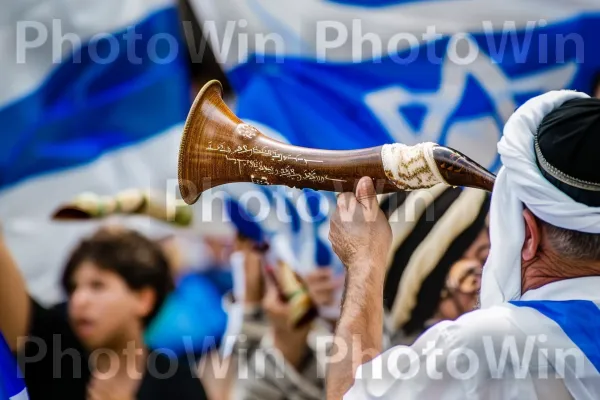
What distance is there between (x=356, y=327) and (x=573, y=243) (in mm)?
538

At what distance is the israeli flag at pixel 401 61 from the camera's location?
4.49 metres

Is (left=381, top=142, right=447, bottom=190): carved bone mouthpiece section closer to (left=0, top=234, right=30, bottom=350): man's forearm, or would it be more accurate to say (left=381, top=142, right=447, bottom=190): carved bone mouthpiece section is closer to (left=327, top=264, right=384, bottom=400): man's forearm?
(left=327, top=264, right=384, bottom=400): man's forearm

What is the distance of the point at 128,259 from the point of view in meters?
4.44

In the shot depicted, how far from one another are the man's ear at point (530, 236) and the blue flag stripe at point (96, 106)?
2792mm

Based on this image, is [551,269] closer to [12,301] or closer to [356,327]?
[356,327]

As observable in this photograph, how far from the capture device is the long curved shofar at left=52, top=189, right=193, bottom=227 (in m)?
4.43

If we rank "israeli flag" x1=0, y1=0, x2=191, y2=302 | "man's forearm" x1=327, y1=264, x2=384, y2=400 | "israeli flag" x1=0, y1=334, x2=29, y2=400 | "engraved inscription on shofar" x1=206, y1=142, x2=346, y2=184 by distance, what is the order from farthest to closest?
1. "israeli flag" x1=0, y1=0, x2=191, y2=302
2. "israeli flag" x1=0, y1=334, x2=29, y2=400
3. "engraved inscription on shofar" x1=206, y1=142, x2=346, y2=184
4. "man's forearm" x1=327, y1=264, x2=384, y2=400

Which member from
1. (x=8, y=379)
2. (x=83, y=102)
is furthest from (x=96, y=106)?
(x=8, y=379)

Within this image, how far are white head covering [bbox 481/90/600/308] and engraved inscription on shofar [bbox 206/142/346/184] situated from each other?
446 millimetres

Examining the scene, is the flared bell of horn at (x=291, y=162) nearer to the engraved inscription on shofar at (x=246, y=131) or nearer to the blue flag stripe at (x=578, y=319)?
the engraved inscription on shofar at (x=246, y=131)

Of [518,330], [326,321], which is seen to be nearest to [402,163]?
[518,330]

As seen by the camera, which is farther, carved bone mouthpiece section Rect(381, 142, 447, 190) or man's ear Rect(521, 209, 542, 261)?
carved bone mouthpiece section Rect(381, 142, 447, 190)

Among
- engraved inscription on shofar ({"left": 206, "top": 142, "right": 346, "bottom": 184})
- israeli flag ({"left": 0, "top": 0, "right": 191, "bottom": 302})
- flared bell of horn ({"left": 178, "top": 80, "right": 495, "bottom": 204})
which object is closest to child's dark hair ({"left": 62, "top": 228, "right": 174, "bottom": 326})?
israeli flag ({"left": 0, "top": 0, "right": 191, "bottom": 302})

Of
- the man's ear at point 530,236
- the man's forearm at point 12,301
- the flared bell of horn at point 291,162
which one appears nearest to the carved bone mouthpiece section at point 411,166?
the flared bell of horn at point 291,162
